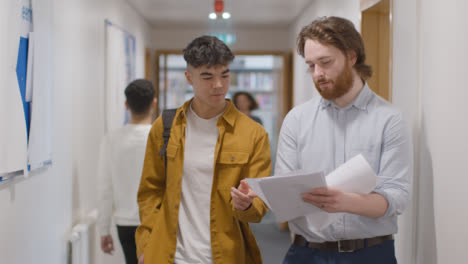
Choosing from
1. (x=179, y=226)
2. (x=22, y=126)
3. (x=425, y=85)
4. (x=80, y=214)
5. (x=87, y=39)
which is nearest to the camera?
(x=179, y=226)

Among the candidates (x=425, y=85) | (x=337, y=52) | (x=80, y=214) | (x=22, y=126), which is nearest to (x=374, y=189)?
(x=337, y=52)

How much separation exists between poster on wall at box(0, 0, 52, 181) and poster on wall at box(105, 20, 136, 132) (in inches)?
60.4

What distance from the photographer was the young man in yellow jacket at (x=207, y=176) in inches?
63.5

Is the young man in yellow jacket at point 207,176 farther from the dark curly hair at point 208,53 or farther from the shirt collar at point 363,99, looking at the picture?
the shirt collar at point 363,99

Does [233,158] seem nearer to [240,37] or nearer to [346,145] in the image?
[346,145]

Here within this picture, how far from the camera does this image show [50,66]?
8.19 feet

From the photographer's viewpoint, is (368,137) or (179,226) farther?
(179,226)

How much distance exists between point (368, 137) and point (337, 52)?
0.30m

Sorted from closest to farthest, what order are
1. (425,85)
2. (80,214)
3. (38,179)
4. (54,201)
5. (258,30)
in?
(425,85) → (38,179) → (54,201) → (80,214) → (258,30)

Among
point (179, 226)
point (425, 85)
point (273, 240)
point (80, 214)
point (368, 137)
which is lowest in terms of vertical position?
point (273, 240)

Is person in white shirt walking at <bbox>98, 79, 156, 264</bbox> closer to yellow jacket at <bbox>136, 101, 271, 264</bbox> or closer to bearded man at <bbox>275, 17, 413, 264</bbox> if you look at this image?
yellow jacket at <bbox>136, 101, 271, 264</bbox>

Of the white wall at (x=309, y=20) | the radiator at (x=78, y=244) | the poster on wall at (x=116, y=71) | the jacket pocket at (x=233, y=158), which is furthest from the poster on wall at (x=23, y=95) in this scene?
the white wall at (x=309, y=20)

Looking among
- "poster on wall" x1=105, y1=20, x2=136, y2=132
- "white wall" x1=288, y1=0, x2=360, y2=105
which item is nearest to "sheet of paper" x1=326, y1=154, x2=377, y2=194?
"white wall" x1=288, y1=0, x2=360, y2=105

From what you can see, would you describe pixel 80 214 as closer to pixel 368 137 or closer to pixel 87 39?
pixel 87 39
